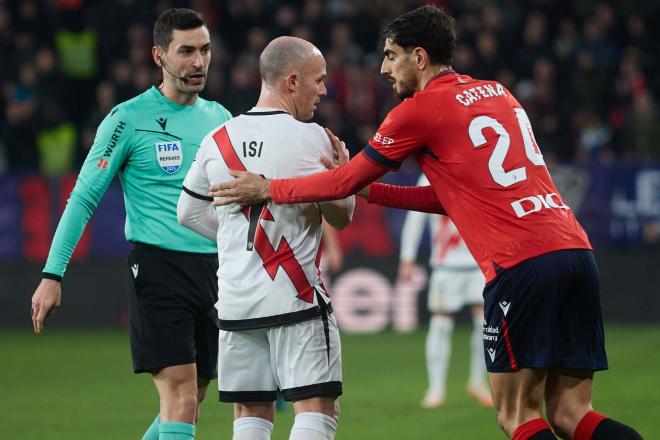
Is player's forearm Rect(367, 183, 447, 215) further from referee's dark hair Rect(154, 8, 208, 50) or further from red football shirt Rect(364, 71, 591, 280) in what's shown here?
referee's dark hair Rect(154, 8, 208, 50)

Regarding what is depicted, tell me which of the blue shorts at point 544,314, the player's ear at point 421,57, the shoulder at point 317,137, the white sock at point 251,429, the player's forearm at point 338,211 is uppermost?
the player's ear at point 421,57

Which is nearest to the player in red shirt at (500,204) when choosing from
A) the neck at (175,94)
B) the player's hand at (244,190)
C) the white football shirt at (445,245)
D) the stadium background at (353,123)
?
the player's hand at (244,190)

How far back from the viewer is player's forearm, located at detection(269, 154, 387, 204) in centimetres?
509

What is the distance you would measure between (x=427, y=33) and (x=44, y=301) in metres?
2.35

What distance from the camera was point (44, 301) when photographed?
5.79 m

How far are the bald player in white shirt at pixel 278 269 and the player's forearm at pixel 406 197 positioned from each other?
501 mm

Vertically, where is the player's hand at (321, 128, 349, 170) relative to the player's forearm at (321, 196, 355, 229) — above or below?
above

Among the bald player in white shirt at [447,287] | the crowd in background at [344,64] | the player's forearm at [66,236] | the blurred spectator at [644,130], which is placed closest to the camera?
the player's forearm at [66,236]

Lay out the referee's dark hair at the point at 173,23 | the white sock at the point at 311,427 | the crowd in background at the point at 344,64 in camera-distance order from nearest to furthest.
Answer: the white sock at the point at 311,427, the referee's dark hair at the point at 173,23, the crowd in background at the point at 344,64

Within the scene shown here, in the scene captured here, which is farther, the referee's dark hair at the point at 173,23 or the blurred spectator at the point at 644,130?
the blurred spectator at the point at 644,130

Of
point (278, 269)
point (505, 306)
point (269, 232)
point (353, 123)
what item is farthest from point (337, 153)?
point (353, 123)

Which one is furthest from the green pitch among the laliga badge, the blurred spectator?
the laliga badge

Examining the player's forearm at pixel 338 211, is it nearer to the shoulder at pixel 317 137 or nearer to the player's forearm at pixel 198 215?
the shoulder at pixel 317 137

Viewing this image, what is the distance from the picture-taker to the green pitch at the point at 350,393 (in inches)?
352
